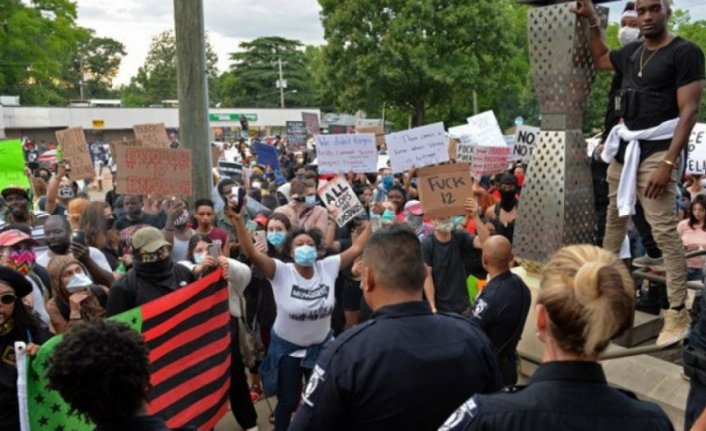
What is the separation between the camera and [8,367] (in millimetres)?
3102

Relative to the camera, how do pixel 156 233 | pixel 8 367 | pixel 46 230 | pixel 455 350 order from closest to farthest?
pixel 455 350, pixel 8 367, pixel 156 233, pixel 46 230

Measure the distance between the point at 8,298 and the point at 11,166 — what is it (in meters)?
6.56

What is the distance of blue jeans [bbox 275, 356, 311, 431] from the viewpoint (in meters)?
4.27

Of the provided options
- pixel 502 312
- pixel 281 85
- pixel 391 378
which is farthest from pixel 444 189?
pixel 281 85

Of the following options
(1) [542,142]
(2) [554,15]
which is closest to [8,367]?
(1) [542,142]

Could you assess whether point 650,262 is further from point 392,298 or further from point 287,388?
point 392,298

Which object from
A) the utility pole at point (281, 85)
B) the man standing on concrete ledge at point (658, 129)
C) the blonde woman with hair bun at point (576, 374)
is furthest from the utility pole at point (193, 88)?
the utility pole at point (281, 85)

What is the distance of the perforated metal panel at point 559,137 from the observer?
463 centimetres

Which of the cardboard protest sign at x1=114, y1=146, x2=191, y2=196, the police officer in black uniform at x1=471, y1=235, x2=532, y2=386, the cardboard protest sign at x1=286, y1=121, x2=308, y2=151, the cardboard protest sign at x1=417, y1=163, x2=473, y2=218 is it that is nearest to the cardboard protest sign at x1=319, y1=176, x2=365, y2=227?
the cardboard protest sign at x1=417, y1=163, x2=473, y2=218

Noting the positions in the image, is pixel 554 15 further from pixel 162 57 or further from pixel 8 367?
pixel 162 57

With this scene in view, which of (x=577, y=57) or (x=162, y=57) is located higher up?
(x=162, y=57)

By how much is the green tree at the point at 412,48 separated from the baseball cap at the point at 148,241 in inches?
992

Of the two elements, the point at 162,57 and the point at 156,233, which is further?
the point at 162,57

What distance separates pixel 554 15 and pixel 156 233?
3218mm
